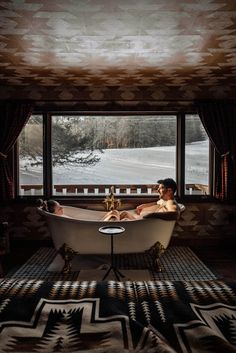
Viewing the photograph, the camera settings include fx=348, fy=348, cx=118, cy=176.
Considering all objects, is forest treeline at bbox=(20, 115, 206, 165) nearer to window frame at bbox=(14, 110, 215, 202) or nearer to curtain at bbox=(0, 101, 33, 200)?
window frame at bbox=(14, 110, 215, 202)

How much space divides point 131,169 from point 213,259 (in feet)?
8.59

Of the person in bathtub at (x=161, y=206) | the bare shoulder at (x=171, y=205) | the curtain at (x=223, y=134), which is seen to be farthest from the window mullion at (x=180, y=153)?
the bare shoulder at (x=171, y=205)

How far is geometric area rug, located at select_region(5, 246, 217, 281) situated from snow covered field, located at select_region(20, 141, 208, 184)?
129 cm

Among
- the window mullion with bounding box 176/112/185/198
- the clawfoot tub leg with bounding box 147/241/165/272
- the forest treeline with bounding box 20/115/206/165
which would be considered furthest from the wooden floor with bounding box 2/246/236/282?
the forest treeline with bounding box 20/115/206/165

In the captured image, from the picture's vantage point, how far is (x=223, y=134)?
16.8ft

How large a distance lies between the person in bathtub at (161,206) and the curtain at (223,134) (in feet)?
3.68

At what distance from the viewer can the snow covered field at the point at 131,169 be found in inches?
215

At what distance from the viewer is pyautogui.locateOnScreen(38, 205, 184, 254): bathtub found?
3961mm

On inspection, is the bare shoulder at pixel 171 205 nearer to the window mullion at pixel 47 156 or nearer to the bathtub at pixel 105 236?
the bathtub at pixel 105 236

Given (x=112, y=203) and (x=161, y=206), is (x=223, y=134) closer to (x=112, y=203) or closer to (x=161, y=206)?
(x=161, y=206)

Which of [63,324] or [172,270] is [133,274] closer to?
[172,270]

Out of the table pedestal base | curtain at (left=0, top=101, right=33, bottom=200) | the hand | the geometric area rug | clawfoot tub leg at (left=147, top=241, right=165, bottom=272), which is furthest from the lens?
curtain at (left=0, top=101, right=33, bottom=200)

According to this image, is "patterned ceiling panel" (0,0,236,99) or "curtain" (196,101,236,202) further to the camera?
"curtain" (196,101,236,202)

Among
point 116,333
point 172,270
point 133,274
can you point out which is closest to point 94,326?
point 116,333
